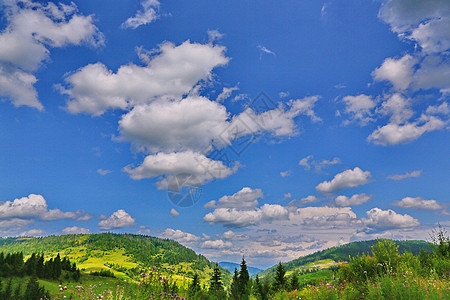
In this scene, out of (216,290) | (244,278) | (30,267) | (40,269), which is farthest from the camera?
(40,269)

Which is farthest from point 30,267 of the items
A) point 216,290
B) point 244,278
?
point 216,290

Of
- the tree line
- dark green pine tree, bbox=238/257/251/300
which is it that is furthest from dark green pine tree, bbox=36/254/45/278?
dark green pine tree, bbox=238/257/251/300

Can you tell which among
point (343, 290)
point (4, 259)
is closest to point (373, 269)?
point (343, 290)

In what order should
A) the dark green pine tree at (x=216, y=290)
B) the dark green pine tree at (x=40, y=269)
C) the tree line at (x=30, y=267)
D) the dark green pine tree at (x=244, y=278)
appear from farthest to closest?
the dark green pine tree at (x=40, y=269)
the tree line at (x=30, y=267)
the dark green pine tree at (x=244, y=278)
the dark green pine tree at (x=216, y=290)

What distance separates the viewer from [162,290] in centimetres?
945

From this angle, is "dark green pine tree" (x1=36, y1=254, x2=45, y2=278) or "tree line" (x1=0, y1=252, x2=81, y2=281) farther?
"dark green pine tree" (x1=36, y1=254, x2=45, y2=278)

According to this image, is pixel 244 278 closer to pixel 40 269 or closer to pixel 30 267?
pixel 30 267

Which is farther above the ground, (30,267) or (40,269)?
(30,267)

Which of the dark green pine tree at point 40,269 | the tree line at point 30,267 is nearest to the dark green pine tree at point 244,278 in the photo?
the tree line at point 30,267

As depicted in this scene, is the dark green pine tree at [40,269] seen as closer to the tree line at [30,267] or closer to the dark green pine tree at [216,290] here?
the tree line at [30,267]

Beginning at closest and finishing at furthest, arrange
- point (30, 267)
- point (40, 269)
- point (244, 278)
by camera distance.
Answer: point (244, 278), point (30, 267), point (40, 269)

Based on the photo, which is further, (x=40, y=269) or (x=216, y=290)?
(x=40, y=269)

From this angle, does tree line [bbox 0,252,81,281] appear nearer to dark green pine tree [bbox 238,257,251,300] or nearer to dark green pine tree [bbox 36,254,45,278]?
dark green pine tree [bbox 36,254,45,278]

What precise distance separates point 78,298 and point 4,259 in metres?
117
